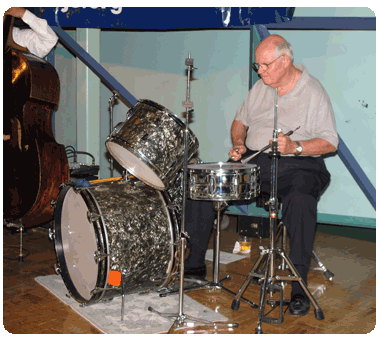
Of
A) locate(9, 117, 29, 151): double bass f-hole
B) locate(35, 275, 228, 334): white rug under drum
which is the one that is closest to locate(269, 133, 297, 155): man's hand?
locate(35, 275, 228, 334): white rug under drum

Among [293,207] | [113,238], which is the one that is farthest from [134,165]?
[293,207]

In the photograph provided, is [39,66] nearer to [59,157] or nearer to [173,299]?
[59,157]

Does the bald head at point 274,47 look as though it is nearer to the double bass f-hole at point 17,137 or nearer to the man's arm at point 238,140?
the man's arm at point 238,140

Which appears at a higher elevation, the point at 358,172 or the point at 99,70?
the point at 99,70

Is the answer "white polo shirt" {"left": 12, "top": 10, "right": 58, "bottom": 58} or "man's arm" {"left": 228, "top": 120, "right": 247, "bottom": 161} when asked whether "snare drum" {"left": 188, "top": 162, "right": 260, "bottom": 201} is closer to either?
"man's arm" {"left": 228, "top": 120, "right": 247, "bottom": 161}

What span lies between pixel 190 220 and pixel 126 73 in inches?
115

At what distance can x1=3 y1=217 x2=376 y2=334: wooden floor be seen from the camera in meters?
2.10

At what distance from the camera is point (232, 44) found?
4375 mm

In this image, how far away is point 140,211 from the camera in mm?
2254

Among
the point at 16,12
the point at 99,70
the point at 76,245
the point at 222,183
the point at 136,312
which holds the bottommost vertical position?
the point at 136,312

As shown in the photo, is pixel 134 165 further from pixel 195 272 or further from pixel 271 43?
pixel 271 43

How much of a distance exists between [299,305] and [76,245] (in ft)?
3.81

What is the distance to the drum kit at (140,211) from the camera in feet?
6.98

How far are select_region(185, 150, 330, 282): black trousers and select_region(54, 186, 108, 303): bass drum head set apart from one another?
2.10 ft
